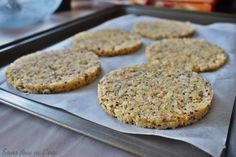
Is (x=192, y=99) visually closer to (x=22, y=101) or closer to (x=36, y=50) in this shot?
(x=22, y=101)

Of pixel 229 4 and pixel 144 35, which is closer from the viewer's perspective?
pixel 144 35

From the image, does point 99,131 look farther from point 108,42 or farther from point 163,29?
point 163,29

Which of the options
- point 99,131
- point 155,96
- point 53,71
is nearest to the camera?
point 99,131

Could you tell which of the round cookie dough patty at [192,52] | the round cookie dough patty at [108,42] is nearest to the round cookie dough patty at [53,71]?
the round cookie dough patty at [108,42]

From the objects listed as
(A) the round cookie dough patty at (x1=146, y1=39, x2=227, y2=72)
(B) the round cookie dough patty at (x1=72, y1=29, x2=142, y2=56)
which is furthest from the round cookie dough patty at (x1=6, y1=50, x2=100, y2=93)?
(A) the round cookie dough patty at (x1=146, y1=39, x2=227, y2=72)

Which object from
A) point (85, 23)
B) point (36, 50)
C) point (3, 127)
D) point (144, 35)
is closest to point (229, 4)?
point (144, 35)

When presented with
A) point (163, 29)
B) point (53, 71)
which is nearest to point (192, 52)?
point (163, 29)

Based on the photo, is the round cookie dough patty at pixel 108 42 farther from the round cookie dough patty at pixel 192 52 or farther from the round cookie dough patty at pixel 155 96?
the round cookie dough patty at pixel 155 96
